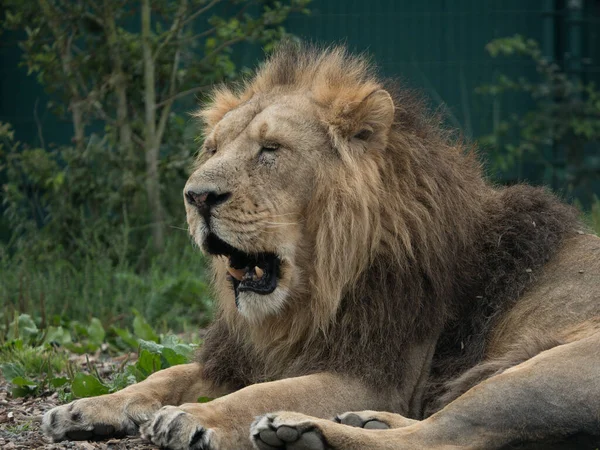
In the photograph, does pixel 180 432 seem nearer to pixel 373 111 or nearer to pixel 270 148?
pixel 270 148

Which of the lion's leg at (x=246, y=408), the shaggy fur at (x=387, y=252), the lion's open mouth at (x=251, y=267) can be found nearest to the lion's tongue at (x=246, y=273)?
the lion's open mouth at (x=251, y=267)

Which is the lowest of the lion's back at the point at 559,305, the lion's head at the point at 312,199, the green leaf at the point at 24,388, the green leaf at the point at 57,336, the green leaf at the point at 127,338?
the green leaf at the point at 127,338

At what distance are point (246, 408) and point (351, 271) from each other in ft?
2.16

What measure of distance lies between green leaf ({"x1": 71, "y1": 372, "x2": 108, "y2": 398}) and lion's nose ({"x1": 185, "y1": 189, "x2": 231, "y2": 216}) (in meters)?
1.02

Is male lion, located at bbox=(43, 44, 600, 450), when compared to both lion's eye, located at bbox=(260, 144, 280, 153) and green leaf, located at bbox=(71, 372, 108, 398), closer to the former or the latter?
lion's eye, located at bbox=(260, 144, 280, 153)

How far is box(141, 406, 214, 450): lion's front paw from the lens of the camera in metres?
3.43

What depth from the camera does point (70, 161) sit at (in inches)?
302

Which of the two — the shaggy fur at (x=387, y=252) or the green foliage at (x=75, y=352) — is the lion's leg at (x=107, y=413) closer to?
the shaggy fur at (x=387, y=252)

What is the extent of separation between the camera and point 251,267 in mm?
3979

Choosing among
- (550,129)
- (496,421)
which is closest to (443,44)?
(550,129)

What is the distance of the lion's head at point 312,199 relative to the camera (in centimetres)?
384

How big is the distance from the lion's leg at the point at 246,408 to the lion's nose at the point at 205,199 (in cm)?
64

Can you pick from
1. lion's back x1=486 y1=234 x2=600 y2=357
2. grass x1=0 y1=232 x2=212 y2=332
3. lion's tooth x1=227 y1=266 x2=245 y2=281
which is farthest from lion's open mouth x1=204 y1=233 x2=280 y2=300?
grass x1=0 y1=232 x2=212 y2=332

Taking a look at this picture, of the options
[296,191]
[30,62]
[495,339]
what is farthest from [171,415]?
[30,62]
